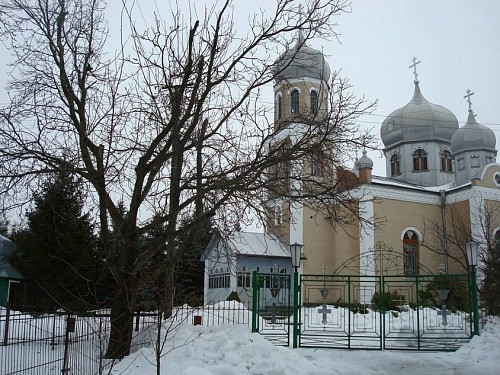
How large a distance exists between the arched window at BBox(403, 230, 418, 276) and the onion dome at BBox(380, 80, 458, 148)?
9.15 metres

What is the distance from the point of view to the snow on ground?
10.7 m

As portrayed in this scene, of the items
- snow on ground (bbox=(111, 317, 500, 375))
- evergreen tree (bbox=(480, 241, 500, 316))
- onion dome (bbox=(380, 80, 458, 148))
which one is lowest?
snow on ground (bbox=(111, 317, 500, 375))

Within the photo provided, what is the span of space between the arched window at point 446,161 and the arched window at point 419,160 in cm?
129

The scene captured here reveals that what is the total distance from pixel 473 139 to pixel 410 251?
9.52 metres

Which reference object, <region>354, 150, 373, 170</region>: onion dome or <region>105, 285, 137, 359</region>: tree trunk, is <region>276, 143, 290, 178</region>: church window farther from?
<region>354, 150, 373, 170</region>: onion dome

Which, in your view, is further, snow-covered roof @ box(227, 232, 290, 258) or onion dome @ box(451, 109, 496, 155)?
onion dome @ box(451, 109, 496, 155)

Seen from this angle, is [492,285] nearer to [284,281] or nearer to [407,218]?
[284,281]

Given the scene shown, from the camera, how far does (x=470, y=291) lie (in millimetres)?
14500

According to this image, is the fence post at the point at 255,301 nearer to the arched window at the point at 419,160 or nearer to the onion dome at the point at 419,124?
the arched window at the point at 419,160

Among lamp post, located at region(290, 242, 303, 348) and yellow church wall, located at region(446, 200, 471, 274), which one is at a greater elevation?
yellow church wall, located at region(446, 200, 471, 274)

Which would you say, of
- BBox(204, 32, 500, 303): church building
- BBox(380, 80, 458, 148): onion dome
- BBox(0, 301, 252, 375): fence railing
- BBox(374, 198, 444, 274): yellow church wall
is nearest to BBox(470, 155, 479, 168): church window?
BBox(204, 32, 500, 303): church building

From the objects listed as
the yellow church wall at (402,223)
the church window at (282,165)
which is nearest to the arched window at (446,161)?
the yellow church wall at (402,223)

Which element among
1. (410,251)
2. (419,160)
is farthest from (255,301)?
(419,160)

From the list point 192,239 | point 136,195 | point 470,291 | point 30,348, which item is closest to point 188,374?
point 192,239
